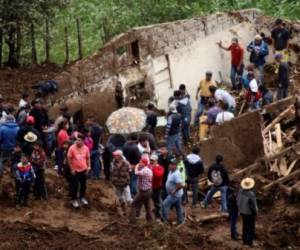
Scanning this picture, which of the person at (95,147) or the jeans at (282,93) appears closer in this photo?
the person at (95,147)

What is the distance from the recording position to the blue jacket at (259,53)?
24.4m

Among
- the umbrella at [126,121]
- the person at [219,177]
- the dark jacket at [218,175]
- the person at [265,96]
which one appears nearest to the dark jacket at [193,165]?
the person at [219,177]

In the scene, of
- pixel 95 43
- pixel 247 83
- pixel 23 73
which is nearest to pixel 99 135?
pixel 247 83

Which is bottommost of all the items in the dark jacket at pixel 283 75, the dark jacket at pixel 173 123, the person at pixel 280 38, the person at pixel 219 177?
the person at pixel 219 177

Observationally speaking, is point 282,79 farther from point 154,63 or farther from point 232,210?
point 232,210

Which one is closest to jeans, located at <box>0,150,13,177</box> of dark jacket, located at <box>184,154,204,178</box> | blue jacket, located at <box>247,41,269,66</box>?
dark jacket, located at <box>184,154,204,178</box>

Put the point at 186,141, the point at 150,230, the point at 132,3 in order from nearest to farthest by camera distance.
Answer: the point at 150,230 < the point at 186,141 < the point at 132,3

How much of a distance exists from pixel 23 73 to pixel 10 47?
1.54 meters

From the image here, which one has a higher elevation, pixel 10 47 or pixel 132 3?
pixel 132 3

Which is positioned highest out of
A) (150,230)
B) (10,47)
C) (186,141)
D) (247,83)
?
(10,47)

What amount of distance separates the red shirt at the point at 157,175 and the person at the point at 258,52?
8.87m

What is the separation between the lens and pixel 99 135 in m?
18.8

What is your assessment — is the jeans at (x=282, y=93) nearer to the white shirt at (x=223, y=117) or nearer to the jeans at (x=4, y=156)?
the white shirt at (x=223, y=117)

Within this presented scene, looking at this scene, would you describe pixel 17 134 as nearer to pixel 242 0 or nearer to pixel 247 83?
pixel 247 83
